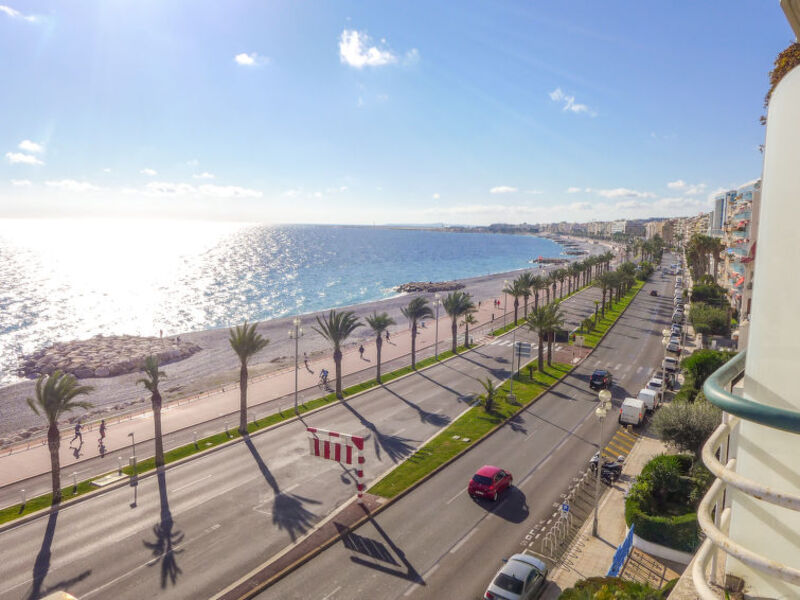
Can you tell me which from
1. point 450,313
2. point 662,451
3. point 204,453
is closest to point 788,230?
point 662,451

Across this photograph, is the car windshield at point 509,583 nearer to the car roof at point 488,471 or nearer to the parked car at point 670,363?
the car roof at point 488,471

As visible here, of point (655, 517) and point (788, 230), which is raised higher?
point (788, 230)

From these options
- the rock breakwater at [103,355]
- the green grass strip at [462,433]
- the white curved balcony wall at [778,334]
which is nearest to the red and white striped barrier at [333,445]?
the green grass strip at [462,433]

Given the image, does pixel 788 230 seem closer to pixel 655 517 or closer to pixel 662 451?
pixel 655 517

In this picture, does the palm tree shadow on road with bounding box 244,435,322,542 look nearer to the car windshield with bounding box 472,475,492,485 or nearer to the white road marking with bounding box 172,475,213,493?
the white road marking with bounding box 172,475,213,493

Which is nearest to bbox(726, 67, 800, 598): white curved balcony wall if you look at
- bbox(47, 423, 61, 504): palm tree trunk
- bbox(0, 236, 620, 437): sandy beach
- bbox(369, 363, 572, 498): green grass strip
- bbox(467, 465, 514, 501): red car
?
bbox(467, 465, 514, 501): red car
